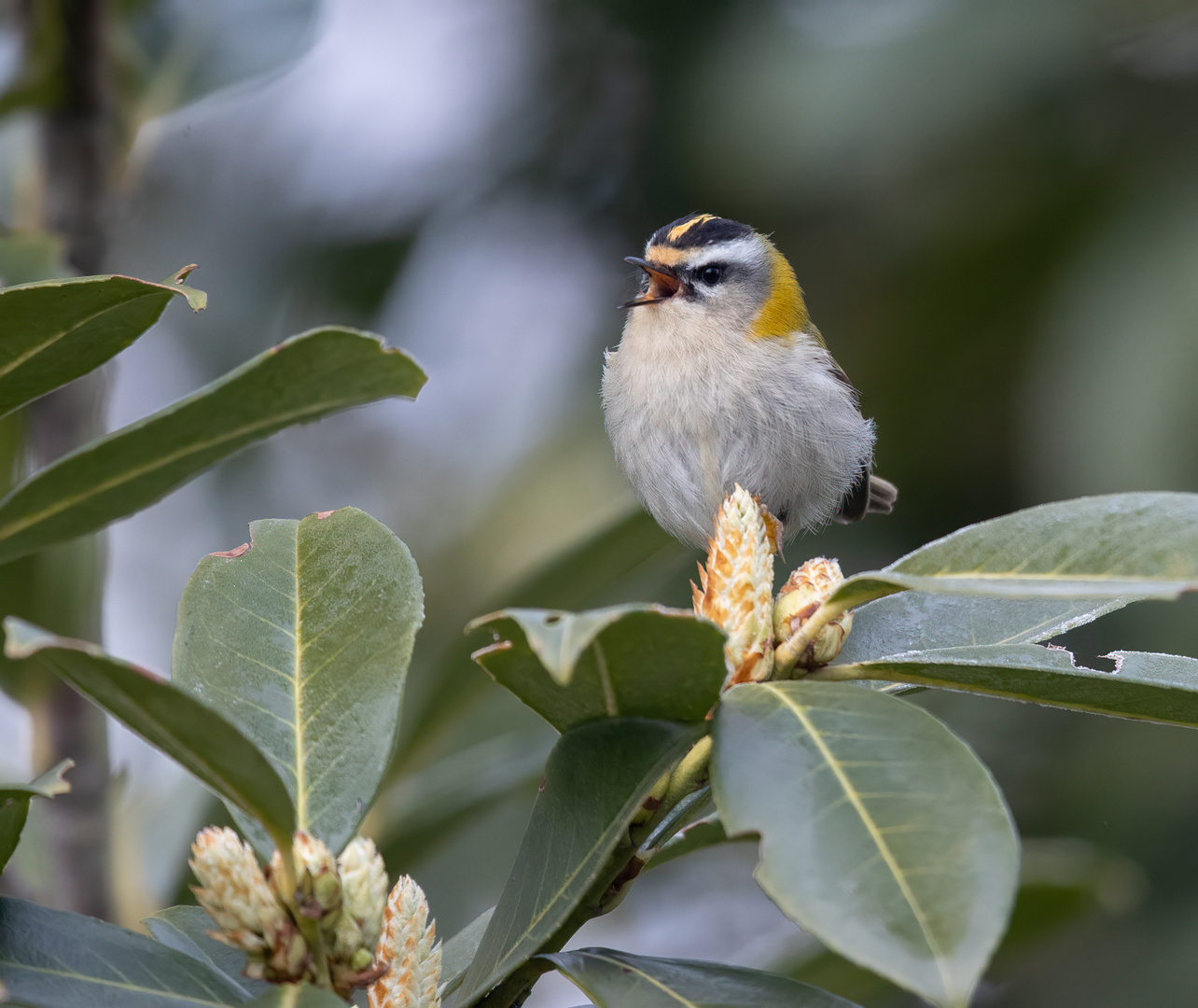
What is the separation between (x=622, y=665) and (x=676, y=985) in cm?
29

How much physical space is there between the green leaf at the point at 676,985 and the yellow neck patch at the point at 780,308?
2.04 metres

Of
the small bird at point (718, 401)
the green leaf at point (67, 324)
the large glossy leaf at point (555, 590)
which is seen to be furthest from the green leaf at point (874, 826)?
the small bird at point (718, 401)

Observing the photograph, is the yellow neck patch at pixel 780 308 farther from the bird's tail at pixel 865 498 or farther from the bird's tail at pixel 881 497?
the bird's tail at pixel 881 497

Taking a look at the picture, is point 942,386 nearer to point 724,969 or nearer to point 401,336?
point 401,336

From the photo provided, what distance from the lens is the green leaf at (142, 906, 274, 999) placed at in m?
1.10

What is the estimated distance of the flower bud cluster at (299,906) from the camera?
0.89 meters

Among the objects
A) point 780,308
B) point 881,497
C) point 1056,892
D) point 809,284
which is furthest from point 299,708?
point 809,284

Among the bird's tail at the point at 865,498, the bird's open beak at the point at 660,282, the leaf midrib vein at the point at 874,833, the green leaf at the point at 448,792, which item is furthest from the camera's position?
the bird's tail at the point at 865,498

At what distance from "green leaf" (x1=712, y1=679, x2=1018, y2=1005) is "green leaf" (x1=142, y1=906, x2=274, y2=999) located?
1.70 feet

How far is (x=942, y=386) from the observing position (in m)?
4.11

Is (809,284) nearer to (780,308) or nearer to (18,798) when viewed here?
(780,308)

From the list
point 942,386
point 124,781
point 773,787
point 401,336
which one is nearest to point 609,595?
point 124,781

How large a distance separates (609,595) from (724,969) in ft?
3.91

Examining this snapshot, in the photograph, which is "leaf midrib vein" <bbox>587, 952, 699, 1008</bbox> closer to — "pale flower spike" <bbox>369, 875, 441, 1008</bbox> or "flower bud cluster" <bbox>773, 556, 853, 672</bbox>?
"pale flower spike" <bbox>369, 875, 441, 1008</bbox>
